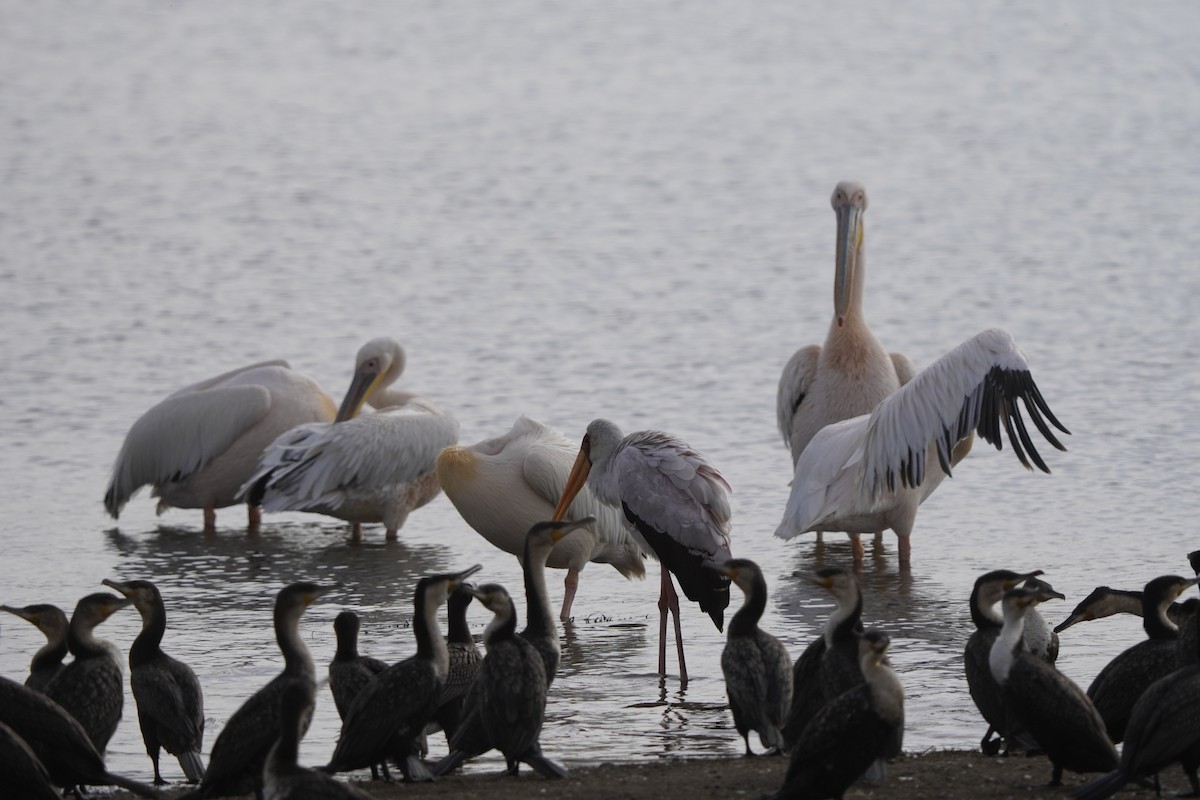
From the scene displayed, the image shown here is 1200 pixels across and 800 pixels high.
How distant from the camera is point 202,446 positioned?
417 inches

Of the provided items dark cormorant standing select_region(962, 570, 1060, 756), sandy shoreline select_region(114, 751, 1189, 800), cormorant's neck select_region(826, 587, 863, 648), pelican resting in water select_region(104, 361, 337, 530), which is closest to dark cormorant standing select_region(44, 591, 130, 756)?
sandy shoreline select_region(114, 751, 1189, 800)

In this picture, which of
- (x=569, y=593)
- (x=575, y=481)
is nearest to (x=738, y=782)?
(x=575, y=481)

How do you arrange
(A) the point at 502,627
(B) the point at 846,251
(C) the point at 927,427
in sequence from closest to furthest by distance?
(A) the point at 502,627 < (C) the point at 927,427 < (B) the point at 846,251

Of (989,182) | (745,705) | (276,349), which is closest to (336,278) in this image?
(276,349)

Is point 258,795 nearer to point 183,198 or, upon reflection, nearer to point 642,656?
point 642,656

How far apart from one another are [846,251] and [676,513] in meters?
3.36

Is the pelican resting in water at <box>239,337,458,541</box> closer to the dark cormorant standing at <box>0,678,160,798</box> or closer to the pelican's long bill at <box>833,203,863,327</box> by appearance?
the pelican's long bill at <box>833,203,863,327</box>

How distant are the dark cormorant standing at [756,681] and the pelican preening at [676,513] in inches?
38.2

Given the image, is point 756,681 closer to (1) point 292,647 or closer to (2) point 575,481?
(1) point 292,647

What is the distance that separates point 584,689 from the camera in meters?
7.42

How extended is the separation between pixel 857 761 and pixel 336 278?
43.4 ft

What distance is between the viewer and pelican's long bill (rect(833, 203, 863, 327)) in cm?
1038

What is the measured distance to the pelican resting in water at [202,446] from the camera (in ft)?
34.7

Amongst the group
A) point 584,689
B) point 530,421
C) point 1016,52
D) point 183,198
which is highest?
point 1016,52
